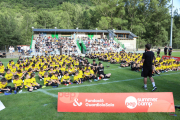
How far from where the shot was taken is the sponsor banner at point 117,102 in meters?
3.93

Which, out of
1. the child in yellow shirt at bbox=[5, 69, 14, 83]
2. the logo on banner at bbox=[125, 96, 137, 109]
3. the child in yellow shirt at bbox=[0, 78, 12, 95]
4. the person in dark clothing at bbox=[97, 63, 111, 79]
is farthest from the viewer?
the person in dark clothing at bbox=[97, 63, 111, 79]

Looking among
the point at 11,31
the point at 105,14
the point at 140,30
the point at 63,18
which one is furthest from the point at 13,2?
the point at 140,30

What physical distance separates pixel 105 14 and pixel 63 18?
58.7 feet

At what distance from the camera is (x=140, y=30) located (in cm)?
4962

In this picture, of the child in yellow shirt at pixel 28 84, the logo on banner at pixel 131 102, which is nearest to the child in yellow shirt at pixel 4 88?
the child in yellow shirt at pixel 28 84

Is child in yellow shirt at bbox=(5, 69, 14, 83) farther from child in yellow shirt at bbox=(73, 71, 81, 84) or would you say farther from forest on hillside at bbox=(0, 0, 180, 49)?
forest on hillside at bbox=(0, 0, 180, 49)

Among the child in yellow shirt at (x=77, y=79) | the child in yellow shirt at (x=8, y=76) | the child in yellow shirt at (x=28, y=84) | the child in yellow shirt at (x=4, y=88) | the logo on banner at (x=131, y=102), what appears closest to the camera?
the logo on banner at (x=131, y=102)

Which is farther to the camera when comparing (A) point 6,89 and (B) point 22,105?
(A) point 6,89

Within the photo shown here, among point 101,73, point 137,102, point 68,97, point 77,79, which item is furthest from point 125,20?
point 68,97

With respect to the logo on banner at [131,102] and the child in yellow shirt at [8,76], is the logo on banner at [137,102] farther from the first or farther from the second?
the child in yellow shirt at [8,76]

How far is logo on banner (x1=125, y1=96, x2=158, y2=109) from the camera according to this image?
3.93 meters

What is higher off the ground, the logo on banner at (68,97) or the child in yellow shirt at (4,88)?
the logo on banner at (68,97)

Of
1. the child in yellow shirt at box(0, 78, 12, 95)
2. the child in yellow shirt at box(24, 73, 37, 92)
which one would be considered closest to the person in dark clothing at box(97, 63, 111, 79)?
the child in yellow shirt at box(24, 73, 37, 92)

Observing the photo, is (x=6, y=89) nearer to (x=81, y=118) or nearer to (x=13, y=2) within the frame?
(x=81, y=118)
